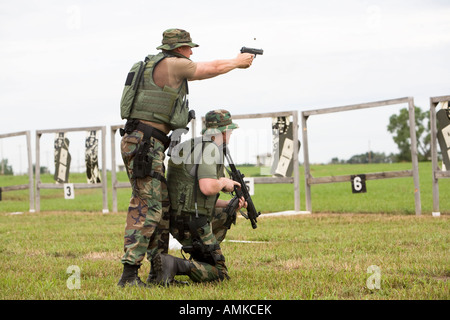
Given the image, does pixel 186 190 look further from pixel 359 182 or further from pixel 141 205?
pixel 359 182

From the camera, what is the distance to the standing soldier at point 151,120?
18.0ft

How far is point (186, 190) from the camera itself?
18.5ft

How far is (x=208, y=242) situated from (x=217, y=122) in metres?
1.12

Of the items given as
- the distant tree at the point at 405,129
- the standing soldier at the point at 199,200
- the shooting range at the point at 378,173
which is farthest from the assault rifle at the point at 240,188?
the distant tree at the point at 405,129

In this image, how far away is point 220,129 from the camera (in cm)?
584

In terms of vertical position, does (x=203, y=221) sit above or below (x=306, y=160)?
below

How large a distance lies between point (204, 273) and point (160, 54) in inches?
79.9

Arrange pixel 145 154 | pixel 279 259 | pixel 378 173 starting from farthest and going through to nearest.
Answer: pixel 378 173
pixel 279 259
pixel 145 154

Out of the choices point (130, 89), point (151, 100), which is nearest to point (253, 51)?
point (151, 100)

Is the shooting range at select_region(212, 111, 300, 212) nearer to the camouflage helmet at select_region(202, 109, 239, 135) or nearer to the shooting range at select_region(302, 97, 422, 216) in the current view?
the shooting range at select_region(302, 97, 422, 216)

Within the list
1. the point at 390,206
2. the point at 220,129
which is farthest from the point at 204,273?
the point at 390,206

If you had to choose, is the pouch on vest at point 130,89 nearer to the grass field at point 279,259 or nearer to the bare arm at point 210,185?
the bare arm at point 210,185

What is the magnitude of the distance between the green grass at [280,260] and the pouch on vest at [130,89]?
5.15ft

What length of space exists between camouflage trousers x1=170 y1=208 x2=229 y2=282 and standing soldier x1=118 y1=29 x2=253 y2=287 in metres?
0.36
